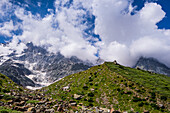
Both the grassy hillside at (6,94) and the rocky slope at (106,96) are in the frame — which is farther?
the rocky slope at (106,96)

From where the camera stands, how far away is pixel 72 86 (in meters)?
40.2

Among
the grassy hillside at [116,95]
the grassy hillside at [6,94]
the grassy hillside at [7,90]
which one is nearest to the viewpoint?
the grassy hillside at [6,94]

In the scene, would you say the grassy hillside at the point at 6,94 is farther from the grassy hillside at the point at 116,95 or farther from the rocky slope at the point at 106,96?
the grassy hillside at the point at 116,95

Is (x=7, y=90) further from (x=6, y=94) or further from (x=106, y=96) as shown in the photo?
(x=106, y=96)

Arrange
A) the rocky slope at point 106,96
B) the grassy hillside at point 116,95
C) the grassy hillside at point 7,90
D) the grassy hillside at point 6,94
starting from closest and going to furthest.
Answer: the grassy hillside at point 6,94 → the grassy hillside at point 7,90 → the rocky slope at point 106,96 → the grassy hillside at point 116,95

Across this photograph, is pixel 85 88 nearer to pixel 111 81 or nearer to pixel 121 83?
pixel 111 81

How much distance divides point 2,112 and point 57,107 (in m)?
8.08

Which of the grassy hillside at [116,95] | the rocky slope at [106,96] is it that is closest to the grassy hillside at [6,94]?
the rocky slope at [106,96]

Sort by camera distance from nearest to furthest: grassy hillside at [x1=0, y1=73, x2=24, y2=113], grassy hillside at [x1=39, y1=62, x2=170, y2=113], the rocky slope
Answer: grassy hillside at [x1=0, y1=73, x2=24, y2=113]
the rocky slope
grassy hillside at [x1=39, y1=62, x2=170, y2=113]

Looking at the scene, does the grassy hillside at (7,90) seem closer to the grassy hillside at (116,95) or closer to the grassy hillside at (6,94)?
the grassy hillside at (6,94)

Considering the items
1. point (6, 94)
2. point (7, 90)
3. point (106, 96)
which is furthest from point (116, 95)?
point (7, 90)

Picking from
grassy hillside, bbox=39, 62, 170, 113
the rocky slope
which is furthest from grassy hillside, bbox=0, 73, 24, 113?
grassy hillside, bbox=39, 62, 170, 113

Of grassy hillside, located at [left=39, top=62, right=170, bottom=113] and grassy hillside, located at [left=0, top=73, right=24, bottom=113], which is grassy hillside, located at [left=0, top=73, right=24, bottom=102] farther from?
grassy hillside, located at [left=39, top=62, right=170, bottom=113]

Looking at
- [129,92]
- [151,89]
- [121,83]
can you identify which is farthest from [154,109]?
[121,83]
